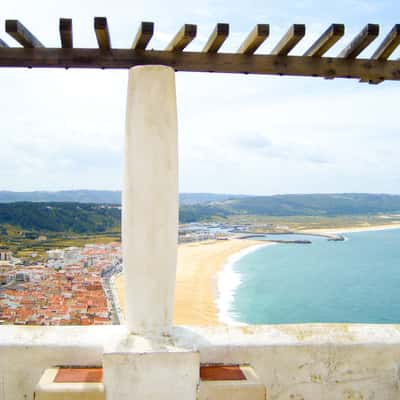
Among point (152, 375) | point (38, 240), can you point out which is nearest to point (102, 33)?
A: point (152, 375)

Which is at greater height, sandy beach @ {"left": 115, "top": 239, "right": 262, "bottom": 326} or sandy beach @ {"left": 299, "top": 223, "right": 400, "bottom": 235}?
sandy beach @ {"left": 299, "top": 223, "right": 400, "bottom": 235}

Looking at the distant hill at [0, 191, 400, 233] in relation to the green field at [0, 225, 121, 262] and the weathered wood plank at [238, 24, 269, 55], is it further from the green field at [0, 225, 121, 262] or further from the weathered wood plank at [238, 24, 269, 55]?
the weathered wood plank at [238, 24, 269, 55]

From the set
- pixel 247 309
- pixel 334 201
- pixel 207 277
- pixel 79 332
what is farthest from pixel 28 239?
pixel 334 201

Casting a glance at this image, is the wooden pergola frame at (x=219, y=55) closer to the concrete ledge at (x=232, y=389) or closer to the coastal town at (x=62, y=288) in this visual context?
the concrete ledge at (x=232, y=389)

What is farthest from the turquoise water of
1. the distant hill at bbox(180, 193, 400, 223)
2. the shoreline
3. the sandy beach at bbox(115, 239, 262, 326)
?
the distant hill at bbox(180, 193, 400, 223)

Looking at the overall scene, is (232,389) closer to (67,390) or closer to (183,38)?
(67,390)

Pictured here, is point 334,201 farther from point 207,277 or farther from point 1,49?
point 1,49
